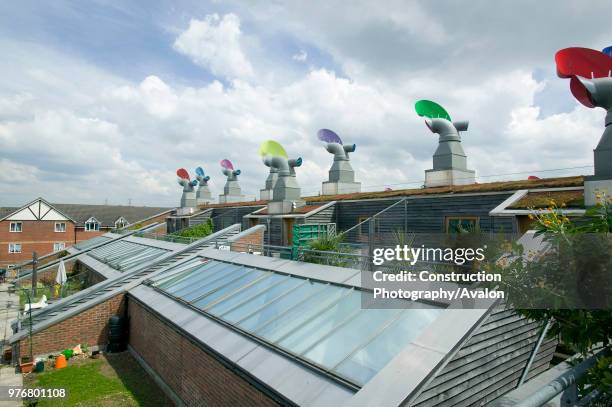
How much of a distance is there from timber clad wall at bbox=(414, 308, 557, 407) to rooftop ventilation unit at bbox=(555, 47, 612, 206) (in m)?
4.97

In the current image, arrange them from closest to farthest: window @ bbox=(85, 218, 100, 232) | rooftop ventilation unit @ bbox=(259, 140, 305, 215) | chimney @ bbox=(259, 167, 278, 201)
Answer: rooftop ventilation unit @ bbox=(259, 140, 305, 215)
chimney @ bbox=(259, 167, 278, 201)
window @ bbox=(85, 218, 100, 232)

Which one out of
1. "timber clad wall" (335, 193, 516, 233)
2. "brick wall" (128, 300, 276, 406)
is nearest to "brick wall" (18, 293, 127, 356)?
"brick wall" (128, 300, 276, 406)

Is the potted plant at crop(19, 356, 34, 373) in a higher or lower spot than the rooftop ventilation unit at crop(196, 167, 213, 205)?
lower

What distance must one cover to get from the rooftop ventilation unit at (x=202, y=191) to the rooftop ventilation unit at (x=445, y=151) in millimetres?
29901

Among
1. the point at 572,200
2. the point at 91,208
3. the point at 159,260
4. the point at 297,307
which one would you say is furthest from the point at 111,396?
the point at 91,208

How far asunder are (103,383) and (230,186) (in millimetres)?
32658

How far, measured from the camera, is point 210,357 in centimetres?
826

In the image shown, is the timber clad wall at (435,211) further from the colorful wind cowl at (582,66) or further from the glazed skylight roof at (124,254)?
the glazed skylight roof at (124,254)

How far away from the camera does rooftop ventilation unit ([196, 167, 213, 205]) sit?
43969 millimetres

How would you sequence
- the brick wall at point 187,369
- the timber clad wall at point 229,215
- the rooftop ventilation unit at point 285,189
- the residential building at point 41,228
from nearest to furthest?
the brick wall at point 187,369 → the rooftop ventilation unit at point 285,189 → the timber clad wall at point 229,215 → the residential building at point 41,228

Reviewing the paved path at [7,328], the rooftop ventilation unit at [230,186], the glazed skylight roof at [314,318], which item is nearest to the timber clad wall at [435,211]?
the glazed skylight roof at [314,318]

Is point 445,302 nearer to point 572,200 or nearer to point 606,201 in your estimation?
point 606,201

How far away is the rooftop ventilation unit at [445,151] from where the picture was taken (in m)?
19.0

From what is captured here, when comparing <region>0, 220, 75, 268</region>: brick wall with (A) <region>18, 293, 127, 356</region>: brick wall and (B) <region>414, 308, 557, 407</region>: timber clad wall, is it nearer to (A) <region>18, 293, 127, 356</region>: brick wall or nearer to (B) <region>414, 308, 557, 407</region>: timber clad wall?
(A) <region>18, 293, 127, 356</region>: brick wall
